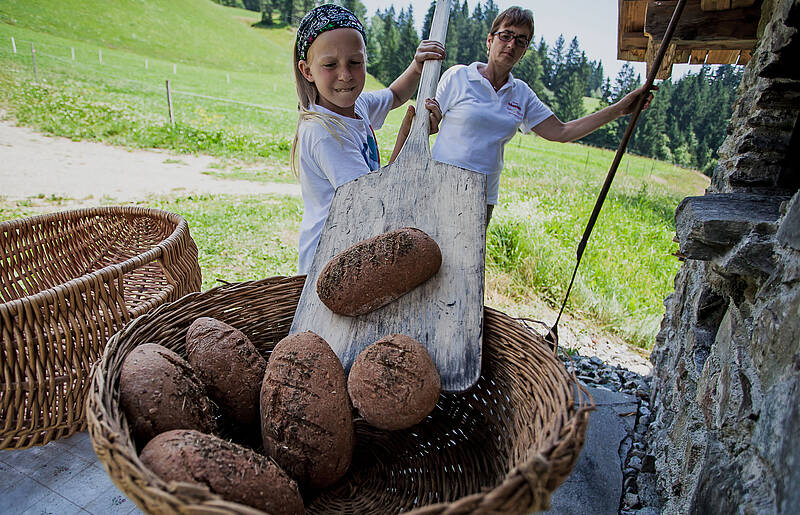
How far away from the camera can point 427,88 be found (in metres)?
2.06

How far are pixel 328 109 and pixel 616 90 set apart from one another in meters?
7.72

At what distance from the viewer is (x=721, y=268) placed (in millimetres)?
1295

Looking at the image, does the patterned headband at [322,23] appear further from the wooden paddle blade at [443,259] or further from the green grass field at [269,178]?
the green grass field at [269,178]

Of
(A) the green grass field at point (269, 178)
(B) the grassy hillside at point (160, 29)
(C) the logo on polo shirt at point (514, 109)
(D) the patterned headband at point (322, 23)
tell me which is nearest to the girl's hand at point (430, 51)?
(D) the patterned headband at point (322, 23)

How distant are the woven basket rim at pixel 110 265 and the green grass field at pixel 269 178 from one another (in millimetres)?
1372

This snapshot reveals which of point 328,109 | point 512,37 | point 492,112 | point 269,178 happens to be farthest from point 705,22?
point 269,178

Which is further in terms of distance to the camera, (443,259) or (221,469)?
(443,259)

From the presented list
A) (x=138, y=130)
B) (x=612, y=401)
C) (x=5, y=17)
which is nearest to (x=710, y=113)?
(x=612, y=401)

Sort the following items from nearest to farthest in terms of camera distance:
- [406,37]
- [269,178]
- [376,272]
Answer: [376,272] → [269,178] → [406,37]

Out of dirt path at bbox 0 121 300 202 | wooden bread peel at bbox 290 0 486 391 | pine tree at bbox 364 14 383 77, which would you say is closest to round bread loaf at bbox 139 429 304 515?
wooden bread peel at bbox 290 0 486 391

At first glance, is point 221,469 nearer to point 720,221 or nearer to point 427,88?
point 720,221

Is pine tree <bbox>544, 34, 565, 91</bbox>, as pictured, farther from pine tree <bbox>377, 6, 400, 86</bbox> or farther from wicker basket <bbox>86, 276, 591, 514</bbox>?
wicker basket <bbox>86, 276, 591, 514</bbox>

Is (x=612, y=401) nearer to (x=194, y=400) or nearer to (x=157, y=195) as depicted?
(x=194, y=400)

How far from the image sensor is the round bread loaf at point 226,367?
1300mm
